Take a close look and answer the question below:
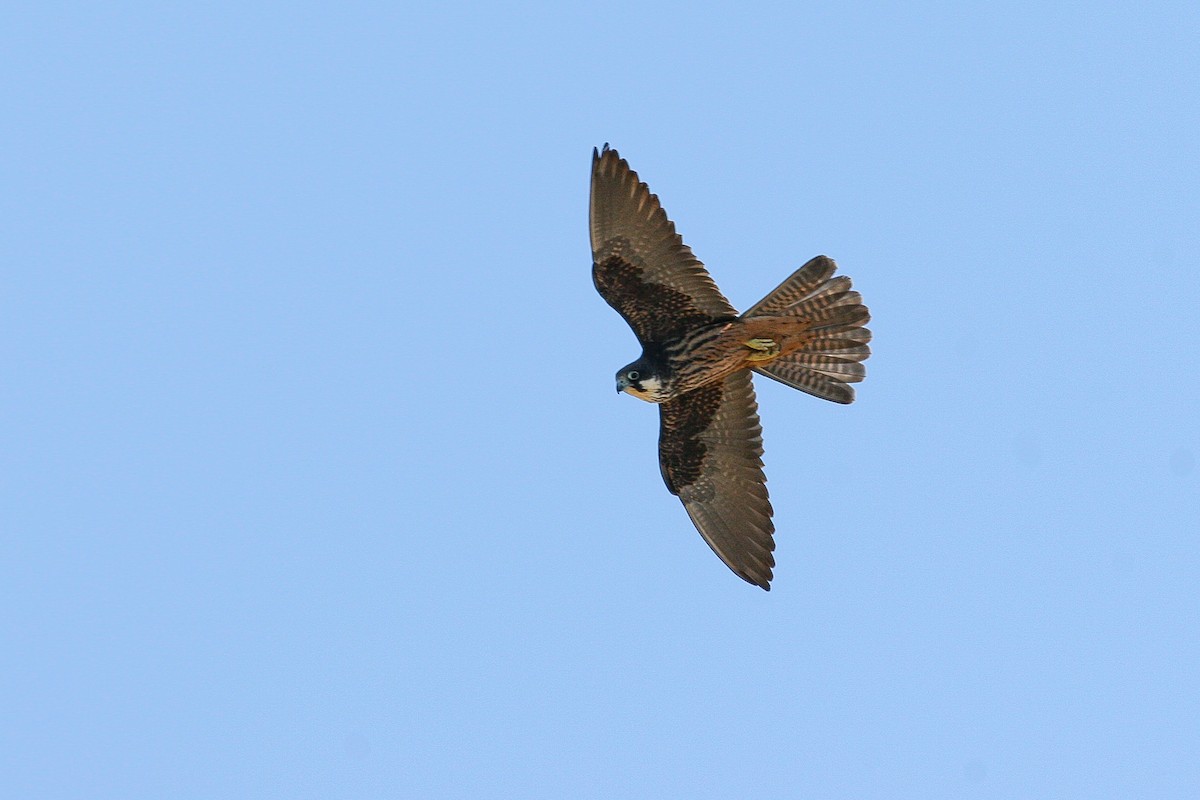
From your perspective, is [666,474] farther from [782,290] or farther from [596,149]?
[596,149]

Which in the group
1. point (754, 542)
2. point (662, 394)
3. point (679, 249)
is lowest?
point (754, 542)

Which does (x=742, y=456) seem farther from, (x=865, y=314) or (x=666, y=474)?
(x=865, y=314)

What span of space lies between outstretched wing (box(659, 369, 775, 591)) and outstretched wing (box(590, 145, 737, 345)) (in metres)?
0.74

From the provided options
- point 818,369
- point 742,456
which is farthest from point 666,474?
point 818,369

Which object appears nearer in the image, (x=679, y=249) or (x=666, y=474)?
(x=679, y=249)

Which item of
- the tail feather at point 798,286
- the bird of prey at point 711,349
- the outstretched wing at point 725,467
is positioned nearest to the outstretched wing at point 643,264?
the bird of prey at point 711,349

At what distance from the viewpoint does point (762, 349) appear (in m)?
14.1

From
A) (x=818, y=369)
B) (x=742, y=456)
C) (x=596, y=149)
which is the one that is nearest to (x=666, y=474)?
(x=742, y=456)

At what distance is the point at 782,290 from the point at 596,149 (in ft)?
6.39

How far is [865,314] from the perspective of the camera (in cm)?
1406

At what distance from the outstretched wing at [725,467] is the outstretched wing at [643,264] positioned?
0.74m

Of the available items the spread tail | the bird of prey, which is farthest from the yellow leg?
the spread tail

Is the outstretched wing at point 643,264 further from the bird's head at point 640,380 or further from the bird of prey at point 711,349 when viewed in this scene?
the bird's head at point 640,380

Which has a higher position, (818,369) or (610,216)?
(610,216)
